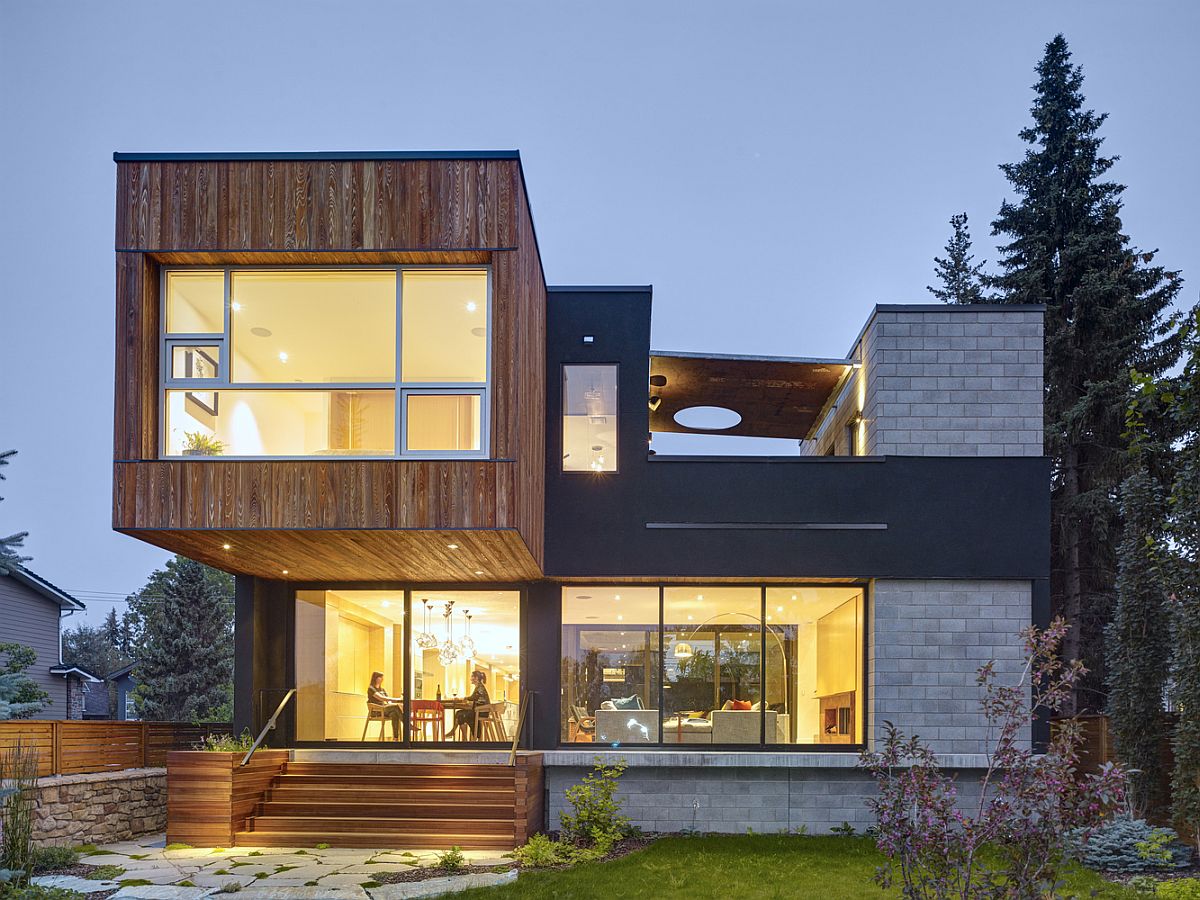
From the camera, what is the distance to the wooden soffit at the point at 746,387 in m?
12.3

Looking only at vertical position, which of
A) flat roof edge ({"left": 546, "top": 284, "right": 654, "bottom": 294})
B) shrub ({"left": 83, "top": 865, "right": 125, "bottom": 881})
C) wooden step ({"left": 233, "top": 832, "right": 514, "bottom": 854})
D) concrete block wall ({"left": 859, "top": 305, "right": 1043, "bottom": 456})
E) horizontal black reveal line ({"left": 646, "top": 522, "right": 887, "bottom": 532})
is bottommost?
wooden step ({"left": 233, "top": 832, "right": 514, "bottom": 854})

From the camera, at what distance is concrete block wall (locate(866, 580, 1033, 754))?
11.0 metres

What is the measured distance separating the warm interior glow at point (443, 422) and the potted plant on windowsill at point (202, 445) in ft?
5.54

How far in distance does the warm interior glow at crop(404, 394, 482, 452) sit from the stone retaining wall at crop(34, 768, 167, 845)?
15.5 feet

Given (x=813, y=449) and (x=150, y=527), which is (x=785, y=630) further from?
(x=150, y=527)

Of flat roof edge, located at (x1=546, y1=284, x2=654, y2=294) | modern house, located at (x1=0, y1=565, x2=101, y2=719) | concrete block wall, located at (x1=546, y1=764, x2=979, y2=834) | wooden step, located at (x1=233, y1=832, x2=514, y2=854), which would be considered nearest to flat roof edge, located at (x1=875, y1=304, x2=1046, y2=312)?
flat roof edge, located at (x1=546, y1=284, x2=654, y2=294)

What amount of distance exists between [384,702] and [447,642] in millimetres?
1095

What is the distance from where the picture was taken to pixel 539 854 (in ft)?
31.0

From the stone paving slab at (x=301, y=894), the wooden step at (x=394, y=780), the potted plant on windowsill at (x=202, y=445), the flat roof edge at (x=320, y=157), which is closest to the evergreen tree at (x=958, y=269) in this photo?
the wooden step at (x=394, y=780)

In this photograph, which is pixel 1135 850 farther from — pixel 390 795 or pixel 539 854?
pixel 390 795

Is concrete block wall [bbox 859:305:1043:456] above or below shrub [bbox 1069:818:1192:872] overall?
above

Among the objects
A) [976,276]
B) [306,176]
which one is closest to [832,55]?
[976,276]

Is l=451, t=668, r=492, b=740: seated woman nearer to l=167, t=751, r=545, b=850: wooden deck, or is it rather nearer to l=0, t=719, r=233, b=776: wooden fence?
l=167, t=751, r=545, b=850: wooden deck

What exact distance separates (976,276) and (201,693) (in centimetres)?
2274
